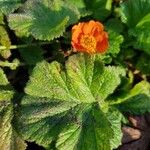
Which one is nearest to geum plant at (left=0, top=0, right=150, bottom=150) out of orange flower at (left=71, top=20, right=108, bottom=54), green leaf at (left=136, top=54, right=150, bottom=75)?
orange flower at (left=71, top=20, right=108, bottom=54)

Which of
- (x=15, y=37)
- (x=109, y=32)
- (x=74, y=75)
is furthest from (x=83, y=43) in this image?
(x=15, y=37)

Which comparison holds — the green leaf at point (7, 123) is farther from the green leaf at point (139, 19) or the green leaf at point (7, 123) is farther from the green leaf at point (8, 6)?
the green leaf at point (139, 19)

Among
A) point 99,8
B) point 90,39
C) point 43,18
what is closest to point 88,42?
point 90,39

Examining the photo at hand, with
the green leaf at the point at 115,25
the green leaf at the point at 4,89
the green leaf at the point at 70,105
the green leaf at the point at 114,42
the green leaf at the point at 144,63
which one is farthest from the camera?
the green leaf at the point at 144,63

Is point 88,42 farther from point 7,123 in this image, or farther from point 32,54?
point 7,123

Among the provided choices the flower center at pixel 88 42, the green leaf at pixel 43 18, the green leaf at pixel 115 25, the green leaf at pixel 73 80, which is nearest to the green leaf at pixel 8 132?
the green leaf at pixel 73 80

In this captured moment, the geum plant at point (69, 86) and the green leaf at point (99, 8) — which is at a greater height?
the green leaf at point (99, 8)

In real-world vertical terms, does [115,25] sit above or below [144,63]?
above
